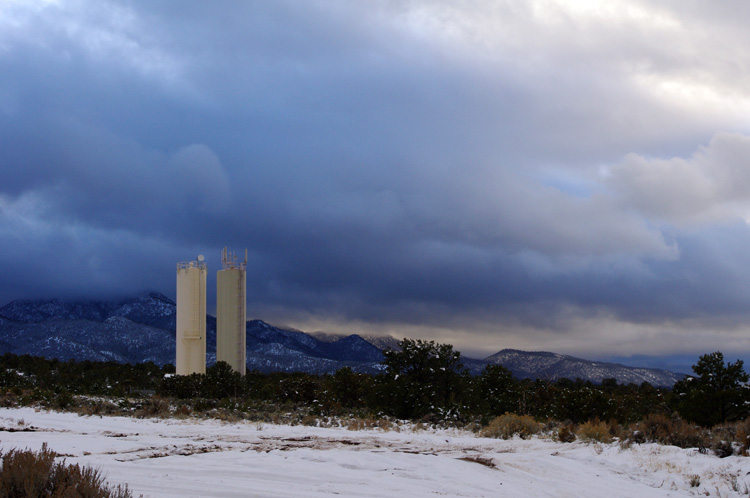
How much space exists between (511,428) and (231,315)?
44.9m

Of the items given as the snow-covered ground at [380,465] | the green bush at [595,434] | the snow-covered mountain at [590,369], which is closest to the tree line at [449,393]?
the green bush at [595,434]

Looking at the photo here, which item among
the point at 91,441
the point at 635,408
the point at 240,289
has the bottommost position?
the point at 635,408

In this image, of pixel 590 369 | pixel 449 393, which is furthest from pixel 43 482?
pixel 590 369

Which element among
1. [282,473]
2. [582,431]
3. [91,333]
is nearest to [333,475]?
[282,473]

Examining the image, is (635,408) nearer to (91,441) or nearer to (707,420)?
(707,420)

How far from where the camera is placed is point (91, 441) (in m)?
14.2

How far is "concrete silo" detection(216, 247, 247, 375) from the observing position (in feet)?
189

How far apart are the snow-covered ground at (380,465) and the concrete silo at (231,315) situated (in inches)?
1628

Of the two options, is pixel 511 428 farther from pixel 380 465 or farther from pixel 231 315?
pixel 231 315

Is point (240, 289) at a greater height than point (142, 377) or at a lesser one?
greater

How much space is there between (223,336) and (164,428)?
40.3 meters

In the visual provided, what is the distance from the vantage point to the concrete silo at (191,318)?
54.9 metres

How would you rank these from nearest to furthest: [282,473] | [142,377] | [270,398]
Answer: [282,473], [270,398], [142,377]

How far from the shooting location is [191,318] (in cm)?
5644
